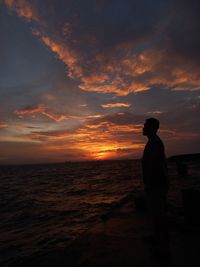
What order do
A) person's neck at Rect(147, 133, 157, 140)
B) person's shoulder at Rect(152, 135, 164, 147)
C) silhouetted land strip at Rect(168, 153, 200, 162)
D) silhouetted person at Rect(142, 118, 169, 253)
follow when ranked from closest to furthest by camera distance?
1. silhouetted person at Rect(142, 118, 169, 253)
2. person's shoulder at Rect(152, 135, 164, 147)
3. person's neck at Rect(147, 133, 157, 140)
4. silhouetted land strip at Rect(168, 153, 200, 162)

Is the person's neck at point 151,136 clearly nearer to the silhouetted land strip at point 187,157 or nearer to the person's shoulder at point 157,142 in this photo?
the person's shoulder at point 157,142

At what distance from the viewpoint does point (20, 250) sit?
23.3 ft

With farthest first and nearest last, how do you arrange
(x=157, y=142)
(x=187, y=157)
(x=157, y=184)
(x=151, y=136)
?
Result: 1. (x=187, y=157)
2. (x=151, y=136)
3. (x=157, y=142)
4. (x=157, y=184)

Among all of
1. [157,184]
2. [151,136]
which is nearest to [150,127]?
[151,136]

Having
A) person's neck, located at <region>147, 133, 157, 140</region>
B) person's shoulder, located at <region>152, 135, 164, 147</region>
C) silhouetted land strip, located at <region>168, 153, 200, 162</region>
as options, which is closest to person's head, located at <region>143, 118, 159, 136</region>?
person's neck, located at <region>147, 133, 157, 140</region>

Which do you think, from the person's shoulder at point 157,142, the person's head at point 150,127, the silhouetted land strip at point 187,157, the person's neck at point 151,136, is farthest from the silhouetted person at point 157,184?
the silhouetted land strip at point 187,157

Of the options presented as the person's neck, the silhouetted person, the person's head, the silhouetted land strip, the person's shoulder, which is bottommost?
the silhouetted person

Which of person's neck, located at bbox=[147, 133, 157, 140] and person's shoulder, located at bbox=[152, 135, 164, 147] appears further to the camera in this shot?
person's neck, located at bbox=[147, 133, 157, 140]

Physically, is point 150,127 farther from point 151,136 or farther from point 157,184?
point 157,184

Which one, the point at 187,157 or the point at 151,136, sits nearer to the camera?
the point at 151,136

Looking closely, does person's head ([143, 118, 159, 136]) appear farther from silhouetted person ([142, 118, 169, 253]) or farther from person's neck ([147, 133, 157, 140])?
silhouetted person ([142, 118, 169, 253])

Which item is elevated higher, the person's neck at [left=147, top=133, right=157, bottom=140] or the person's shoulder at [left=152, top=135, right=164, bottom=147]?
the person's neck at [left=147, top=133, right=157, bottom=140]

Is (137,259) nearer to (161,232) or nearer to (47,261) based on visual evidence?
(161,232)

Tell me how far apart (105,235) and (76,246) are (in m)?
0.97
